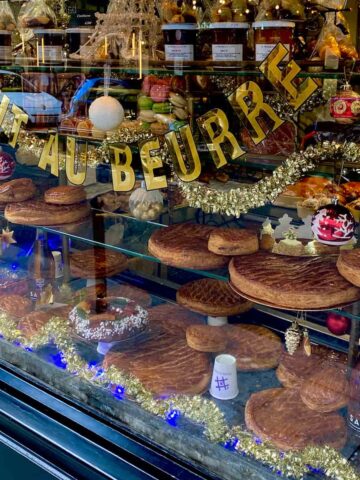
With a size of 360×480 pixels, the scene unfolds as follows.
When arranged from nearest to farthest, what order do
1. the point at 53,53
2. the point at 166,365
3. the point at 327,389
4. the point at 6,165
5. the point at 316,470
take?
the point at 316,470, the point at 327,389, the point at 166,365, the point at 53,53, the point at 6,165

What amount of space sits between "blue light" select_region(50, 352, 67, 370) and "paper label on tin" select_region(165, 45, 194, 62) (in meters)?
1.06

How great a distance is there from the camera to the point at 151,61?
2.00 m

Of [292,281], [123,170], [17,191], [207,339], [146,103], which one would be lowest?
[207,339]

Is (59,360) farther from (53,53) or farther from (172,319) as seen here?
(53,53)

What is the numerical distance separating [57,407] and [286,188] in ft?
3.24

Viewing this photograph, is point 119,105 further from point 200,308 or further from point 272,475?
point 272,475

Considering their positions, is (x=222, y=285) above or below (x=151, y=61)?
below

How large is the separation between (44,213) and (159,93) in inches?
23.2

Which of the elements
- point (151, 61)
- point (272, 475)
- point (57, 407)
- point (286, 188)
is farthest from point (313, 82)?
point (57, 407)

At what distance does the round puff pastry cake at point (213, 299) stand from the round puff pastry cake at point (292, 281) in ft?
1.03

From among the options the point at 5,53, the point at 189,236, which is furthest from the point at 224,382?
the point at 5,53

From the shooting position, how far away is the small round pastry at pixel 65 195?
2.14 m

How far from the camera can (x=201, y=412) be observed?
1.63 meters

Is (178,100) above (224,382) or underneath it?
above
